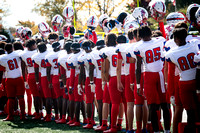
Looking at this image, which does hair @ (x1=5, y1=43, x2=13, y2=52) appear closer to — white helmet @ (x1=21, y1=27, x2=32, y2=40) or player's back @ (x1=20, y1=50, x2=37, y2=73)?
player's back @ (x1=20, y1=50, x2=37, y2=73)

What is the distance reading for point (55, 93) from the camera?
813 cm

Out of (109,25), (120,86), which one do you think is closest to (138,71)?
(120,86)

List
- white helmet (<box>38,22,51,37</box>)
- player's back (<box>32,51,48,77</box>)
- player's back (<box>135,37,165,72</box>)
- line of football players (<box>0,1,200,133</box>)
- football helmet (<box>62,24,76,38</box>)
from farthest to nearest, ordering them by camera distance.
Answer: white helmet (<box>38,22,51,37</box>) < football helmet (<box>62,24,76,38</box>) < player's back (<box>32,51,48,77</box>) < player's back (<box>135,37,165,72</box>) < line of football players (<box>0,1,200,133</box>)

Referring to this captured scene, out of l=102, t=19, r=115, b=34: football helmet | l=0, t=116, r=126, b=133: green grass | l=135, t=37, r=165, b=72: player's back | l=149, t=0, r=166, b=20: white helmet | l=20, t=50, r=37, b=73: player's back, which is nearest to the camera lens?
l=135, t=37, r=165, b=72: player's back

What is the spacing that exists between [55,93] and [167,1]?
28664mm

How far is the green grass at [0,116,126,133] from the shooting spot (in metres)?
7.03

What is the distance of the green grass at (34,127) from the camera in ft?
23.1

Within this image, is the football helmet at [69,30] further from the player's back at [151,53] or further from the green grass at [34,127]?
the player's back at [151,53]

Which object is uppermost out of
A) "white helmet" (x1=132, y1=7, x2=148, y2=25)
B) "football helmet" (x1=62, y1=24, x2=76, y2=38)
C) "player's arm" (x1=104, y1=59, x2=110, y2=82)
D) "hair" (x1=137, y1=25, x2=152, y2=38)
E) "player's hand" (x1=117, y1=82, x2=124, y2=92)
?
"white helmet" (x1=132, y1=7, x2=148, y2=25)

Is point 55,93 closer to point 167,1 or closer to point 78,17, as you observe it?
point 78,17

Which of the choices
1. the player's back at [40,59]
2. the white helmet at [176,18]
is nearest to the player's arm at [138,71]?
the white helmet at [176,18]

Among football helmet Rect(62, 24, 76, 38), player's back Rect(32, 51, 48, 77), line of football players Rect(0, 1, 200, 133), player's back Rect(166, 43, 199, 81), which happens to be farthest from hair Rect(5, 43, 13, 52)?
player's back Rect(166, 43, 199, 81)

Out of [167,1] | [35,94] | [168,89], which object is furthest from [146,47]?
[167,1]

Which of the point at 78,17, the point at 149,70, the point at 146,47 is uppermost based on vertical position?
the point at 78,17
